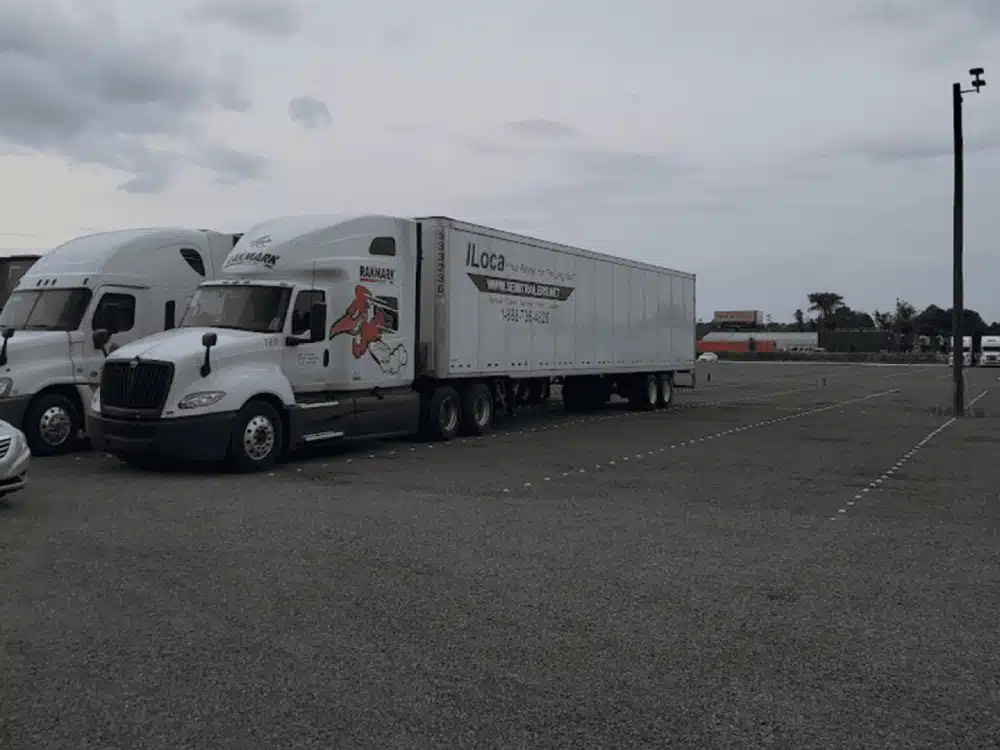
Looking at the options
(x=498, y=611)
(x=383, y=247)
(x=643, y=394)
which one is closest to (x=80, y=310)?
(x=383, y=247)

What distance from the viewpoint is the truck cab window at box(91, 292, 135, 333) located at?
15.8 m

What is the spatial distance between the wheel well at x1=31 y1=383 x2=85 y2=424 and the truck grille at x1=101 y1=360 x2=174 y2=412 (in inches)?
74.6

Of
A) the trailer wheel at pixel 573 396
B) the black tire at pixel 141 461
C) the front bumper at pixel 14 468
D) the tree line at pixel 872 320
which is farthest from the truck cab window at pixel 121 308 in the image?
the tree line at pixel 872 320

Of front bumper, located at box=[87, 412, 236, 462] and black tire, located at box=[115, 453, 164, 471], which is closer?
front bumper, located at box=[87, 412, 236, 462]

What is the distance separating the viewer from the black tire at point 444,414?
57.9 ft

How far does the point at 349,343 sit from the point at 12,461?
21.4 ft

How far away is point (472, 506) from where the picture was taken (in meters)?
10.6

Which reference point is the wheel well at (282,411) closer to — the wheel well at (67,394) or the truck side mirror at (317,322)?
the truck side mirror at (317,322)

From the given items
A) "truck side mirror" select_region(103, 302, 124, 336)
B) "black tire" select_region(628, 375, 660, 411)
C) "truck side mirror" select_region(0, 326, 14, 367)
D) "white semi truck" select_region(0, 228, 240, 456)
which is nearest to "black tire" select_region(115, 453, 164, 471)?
"white semi truck" select_region(0, 228, 240, 456)

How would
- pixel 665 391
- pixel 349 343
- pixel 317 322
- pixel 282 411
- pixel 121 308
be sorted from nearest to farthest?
1. pixel 282 411
2. pixel 317 322
3. pixel 349 343
4. pixel 121 308
5. pixel 665 391

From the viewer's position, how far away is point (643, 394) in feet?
89.5

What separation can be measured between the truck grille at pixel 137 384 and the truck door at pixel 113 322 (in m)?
2.12

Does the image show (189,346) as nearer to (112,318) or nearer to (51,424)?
(51,424)

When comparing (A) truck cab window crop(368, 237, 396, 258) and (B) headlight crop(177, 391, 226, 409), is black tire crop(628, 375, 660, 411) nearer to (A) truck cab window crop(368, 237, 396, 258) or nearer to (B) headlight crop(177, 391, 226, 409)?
(A) truck cab window crop(368, 237, 396, 258)
